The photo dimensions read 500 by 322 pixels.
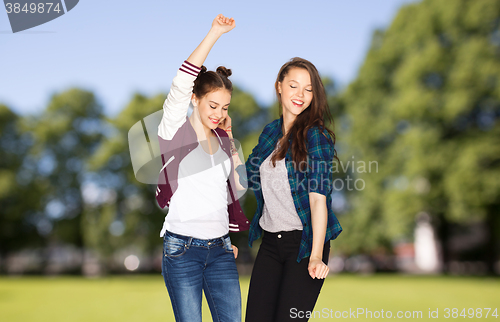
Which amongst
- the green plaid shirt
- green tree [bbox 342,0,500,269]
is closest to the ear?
the green plaid shirt

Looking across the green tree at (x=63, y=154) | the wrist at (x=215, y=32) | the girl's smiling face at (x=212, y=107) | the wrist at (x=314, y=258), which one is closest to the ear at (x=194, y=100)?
the girl's smiling face at (x=212, y=107)

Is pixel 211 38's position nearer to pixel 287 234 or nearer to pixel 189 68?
pixel 189 68

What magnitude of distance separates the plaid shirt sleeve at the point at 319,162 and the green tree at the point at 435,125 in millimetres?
20201

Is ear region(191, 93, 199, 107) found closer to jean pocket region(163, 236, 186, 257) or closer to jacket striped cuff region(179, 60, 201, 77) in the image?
jacket striped cuff region(179, 60, 201, 77)

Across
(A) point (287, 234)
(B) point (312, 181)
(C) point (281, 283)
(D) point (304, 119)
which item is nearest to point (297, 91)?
(D) point (304, 119)

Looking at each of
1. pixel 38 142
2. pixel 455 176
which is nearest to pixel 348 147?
pixel 455 176

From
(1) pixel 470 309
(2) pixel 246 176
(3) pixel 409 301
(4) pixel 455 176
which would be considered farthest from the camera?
(4) pixel 455 176

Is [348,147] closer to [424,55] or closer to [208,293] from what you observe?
[424,55]

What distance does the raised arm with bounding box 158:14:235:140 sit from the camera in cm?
306

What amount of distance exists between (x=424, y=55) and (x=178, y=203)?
2350 cm

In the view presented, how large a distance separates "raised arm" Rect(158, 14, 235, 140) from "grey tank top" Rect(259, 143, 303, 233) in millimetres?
803

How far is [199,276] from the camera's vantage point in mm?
3186

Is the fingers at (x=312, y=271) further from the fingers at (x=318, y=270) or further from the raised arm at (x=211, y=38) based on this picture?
the raised arm at (x=211, y=38)

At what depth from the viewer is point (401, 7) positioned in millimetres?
27141
